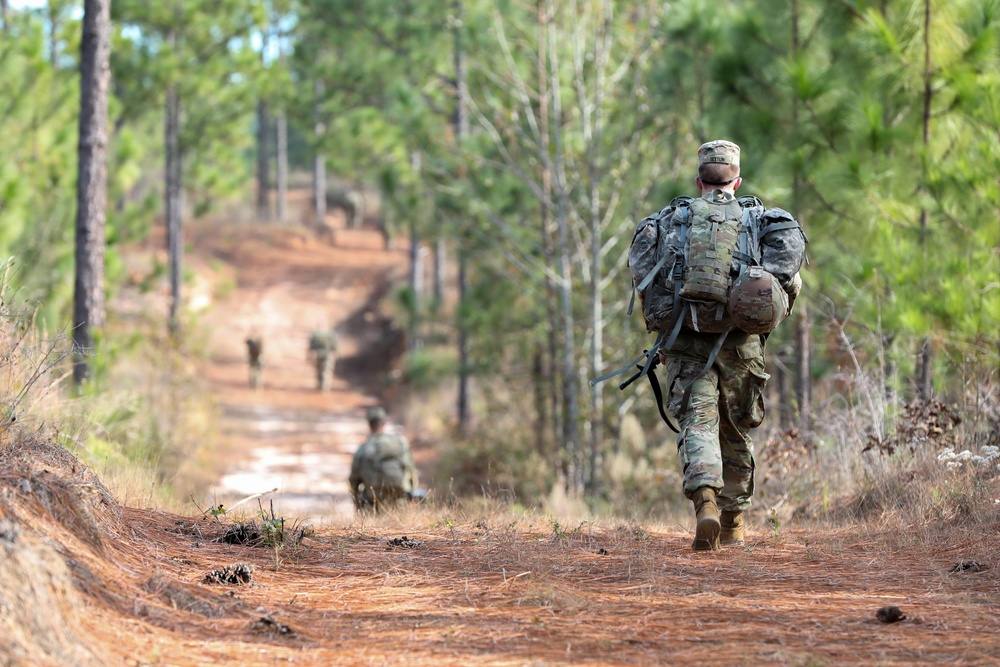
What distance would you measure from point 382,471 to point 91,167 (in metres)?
4.58

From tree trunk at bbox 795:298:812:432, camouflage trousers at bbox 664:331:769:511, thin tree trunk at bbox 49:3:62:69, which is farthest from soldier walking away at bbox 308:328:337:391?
camouflage trousers at bbox 664:331:769:511

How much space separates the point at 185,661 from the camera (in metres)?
3.22

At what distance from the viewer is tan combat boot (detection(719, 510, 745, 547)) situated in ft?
17.9

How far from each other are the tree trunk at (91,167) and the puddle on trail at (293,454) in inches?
93.1

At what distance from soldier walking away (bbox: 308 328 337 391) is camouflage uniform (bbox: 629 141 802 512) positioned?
18.4 meters

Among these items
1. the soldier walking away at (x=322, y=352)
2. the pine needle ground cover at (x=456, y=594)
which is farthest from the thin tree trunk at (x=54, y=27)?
the pine needle ground cover at (x=456, y=594)

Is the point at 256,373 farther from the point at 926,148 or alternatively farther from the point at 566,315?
the point at 926,148

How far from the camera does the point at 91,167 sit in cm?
1070

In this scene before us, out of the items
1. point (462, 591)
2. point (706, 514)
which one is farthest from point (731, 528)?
point (462, 591)

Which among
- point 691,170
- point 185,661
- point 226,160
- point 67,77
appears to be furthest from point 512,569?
point 226,160

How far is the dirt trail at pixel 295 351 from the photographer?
50.6 feet

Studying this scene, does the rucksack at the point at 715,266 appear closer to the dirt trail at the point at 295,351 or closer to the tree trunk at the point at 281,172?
the dirt trail at the point at 295,351

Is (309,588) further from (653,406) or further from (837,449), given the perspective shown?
(653,406)

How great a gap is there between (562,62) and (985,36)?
18.5 ft
